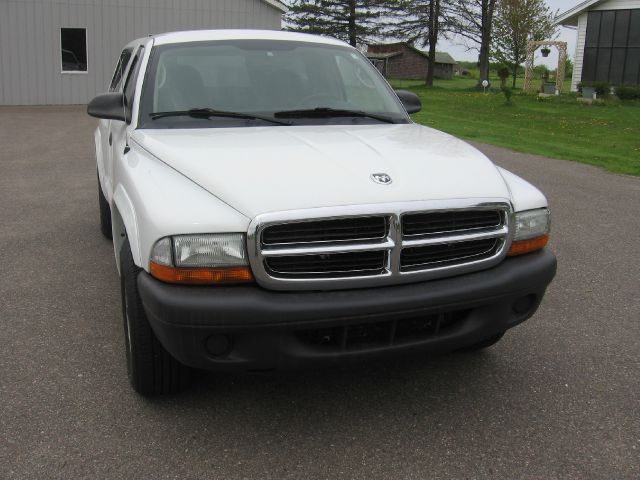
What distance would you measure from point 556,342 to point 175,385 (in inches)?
87.6

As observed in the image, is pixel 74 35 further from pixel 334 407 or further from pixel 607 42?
pixel 334 407

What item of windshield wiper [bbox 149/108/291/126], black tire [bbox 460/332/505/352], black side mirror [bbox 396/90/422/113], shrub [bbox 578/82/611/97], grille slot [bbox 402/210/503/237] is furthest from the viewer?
shrub [bbox 578/82/611/97]

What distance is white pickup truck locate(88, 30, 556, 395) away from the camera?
9.06 ft

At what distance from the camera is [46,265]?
5.59 meters

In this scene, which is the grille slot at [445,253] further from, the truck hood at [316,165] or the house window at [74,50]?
the house window at [74,50]

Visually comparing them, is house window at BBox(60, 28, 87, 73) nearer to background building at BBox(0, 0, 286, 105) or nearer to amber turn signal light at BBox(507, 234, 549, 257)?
background building at BBox(0, 0, 286, 105)

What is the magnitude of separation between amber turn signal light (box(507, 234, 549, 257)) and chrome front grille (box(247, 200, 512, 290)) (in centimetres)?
17

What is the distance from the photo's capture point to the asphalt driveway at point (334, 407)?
2.85 meters

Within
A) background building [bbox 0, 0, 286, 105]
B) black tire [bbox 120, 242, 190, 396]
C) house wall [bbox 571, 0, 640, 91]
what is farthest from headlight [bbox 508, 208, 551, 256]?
house wall [bbox 571, 0, 640, 91]

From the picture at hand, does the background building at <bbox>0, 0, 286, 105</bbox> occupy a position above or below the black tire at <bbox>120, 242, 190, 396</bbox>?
above

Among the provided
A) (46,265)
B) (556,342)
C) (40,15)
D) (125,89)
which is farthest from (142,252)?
(40,15)

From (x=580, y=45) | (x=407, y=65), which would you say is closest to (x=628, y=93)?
(x=580, y=45)

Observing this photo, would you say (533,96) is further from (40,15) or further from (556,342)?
(556,342)

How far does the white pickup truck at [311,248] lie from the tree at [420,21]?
4685 centimetres
